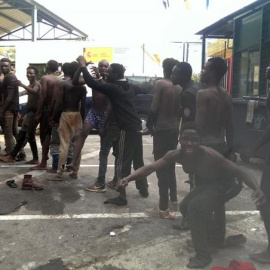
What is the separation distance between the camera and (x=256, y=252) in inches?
134

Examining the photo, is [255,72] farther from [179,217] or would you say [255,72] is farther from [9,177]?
[9,177]

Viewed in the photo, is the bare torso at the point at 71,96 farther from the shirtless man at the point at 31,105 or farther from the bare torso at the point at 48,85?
the shirtless man at the point at 31,105

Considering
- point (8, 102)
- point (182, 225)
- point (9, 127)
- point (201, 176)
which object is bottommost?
point (182, 225)

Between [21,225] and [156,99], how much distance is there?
202 cm

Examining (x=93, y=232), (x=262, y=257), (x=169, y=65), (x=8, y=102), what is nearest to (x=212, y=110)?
(x=169, y=65)

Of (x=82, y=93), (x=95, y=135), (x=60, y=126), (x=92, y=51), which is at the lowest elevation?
(x=95, y=135)

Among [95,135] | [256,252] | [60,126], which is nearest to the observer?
[256,252]

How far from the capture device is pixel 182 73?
4.09 m

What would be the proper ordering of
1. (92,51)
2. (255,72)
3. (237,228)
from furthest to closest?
(92,51), (255,72), (237,228)

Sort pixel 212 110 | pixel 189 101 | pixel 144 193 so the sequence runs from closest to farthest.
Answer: pixel 212 110
pixel 189 101
pixel 144 193

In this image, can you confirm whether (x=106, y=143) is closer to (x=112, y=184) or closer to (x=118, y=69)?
(x=112, y=184)

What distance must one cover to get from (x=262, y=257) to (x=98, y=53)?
35.9 feet

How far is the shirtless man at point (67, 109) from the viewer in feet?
18.9

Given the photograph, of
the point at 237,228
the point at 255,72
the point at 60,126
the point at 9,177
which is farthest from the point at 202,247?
the point at 255,72
